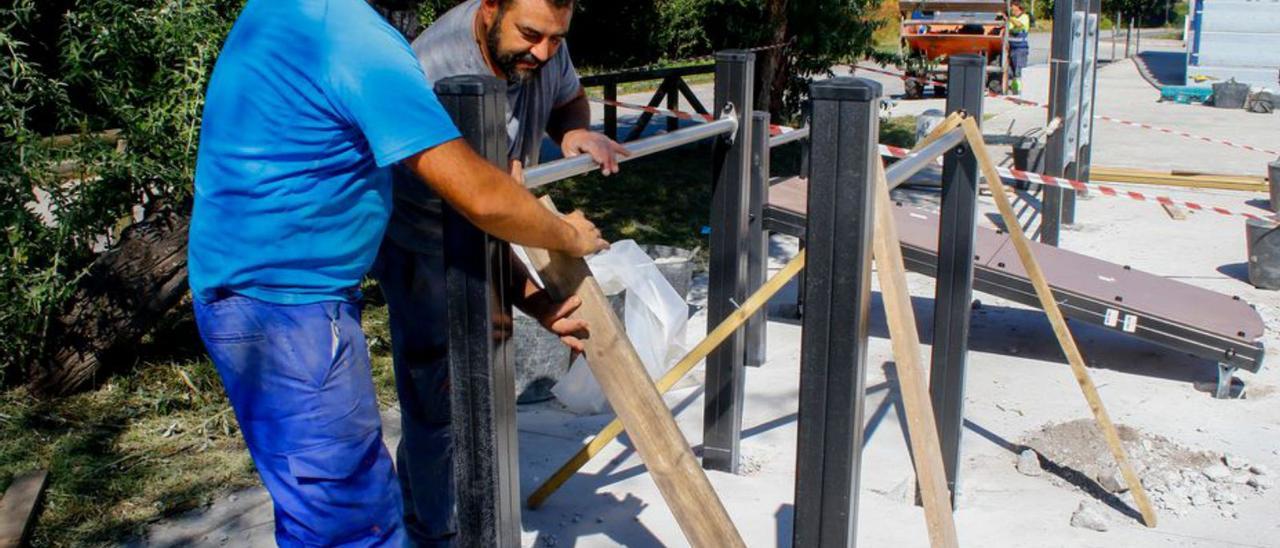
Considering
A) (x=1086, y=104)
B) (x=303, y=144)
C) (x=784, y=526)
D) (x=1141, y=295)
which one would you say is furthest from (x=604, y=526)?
(x=1086, y=104)

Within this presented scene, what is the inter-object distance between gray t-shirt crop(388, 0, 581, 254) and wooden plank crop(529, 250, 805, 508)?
80cm

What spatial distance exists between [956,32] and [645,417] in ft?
68.1

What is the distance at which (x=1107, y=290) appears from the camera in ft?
18.4

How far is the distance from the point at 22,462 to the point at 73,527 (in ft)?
2.19

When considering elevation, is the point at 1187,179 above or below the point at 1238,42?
below

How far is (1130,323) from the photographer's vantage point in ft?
17.6

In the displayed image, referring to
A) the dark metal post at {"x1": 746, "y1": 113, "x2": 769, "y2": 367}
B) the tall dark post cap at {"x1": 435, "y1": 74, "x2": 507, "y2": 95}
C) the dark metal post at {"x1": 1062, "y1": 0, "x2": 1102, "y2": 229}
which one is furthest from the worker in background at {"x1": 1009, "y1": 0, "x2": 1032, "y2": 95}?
the tall dark post cap at {"x1": 435, "y1": 74, "x2": 507, "y2": 95}

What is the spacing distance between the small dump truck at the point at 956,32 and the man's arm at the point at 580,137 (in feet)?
58.9

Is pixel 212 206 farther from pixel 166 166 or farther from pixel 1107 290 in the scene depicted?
pixel 1107 290

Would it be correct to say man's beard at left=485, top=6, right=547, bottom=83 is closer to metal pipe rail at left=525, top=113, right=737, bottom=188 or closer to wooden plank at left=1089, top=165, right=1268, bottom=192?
metal pipe rail at left=525, top=113, right=737, bottom=188

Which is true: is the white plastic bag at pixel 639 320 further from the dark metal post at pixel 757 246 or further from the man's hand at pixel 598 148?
the man's hand at pixel 598 148

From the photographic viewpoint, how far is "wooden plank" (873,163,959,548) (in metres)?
2.57

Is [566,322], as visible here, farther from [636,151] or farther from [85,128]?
[85,128]

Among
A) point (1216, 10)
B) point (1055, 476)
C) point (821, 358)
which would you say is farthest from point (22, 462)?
point (1216, 10)
